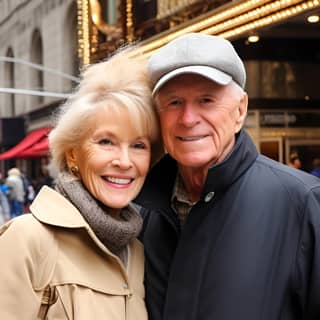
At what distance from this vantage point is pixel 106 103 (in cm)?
216

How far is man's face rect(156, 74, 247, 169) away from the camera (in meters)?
2.01

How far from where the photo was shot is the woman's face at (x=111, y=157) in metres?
2.16

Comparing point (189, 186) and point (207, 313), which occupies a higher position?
point (189, 186)

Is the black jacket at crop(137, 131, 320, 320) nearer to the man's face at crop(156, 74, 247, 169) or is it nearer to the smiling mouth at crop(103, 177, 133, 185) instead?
the man's face at crop(156, 74, 247, 169)

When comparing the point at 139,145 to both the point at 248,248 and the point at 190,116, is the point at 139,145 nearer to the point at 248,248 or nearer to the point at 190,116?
the point at 190,116

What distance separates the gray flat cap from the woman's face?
0.21 m

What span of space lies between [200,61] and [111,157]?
19.2 inches

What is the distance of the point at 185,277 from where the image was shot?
209 centimetres

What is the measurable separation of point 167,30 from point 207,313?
6952 millimetres

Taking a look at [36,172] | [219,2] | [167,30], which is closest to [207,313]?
[219,2]

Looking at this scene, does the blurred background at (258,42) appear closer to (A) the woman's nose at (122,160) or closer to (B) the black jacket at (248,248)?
(A) the woman's nose at (122,160)

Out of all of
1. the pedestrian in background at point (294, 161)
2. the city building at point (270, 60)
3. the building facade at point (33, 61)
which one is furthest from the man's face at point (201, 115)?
the building facade at point (33, 61)

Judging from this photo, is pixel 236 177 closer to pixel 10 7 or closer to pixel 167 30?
pixel 167 30

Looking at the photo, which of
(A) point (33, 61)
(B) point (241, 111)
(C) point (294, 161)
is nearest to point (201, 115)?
(B) point (241, 111)
